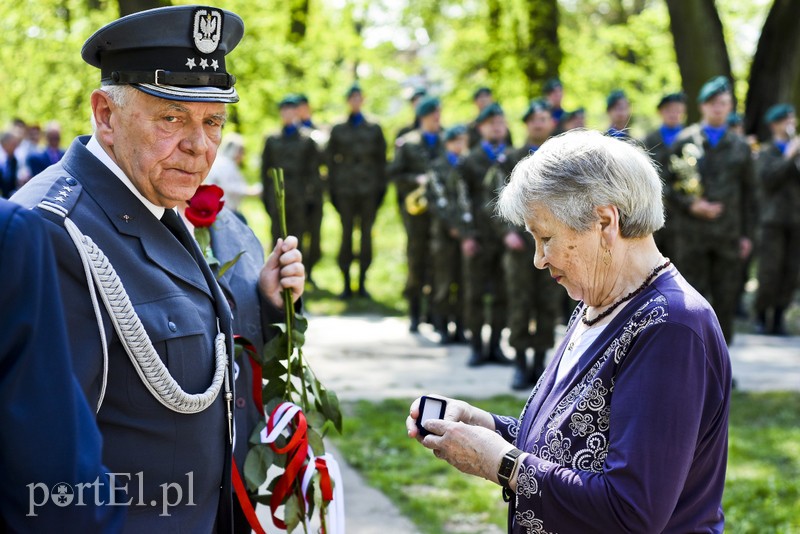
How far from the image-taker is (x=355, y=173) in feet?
43.5

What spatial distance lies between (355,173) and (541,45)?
17.2 ft

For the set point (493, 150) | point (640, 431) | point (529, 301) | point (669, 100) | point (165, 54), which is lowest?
point (529, 301)

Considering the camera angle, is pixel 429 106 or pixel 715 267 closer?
pixel 715 267

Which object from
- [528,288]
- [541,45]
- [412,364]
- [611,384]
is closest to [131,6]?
[528,288]

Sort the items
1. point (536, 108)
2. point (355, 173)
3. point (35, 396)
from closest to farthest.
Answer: point (35, 396)
point (536, 108)
point (355, 173)

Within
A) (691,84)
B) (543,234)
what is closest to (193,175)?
(543,234)

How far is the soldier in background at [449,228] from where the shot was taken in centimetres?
974

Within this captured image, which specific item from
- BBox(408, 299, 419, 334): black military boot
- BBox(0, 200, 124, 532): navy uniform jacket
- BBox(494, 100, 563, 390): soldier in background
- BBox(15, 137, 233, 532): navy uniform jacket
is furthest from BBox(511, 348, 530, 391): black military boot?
BBox(0, 200, 124, 532): navy uniform jacket

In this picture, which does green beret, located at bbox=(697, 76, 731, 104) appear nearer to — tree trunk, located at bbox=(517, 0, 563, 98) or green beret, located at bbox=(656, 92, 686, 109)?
green beret, located at bbox=(656, 92, 686, 109)

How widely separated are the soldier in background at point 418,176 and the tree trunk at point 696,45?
3.95 meters

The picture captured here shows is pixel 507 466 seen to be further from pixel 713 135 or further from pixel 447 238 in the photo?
pixel 447 238

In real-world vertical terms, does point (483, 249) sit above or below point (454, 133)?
below

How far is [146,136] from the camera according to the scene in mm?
2396

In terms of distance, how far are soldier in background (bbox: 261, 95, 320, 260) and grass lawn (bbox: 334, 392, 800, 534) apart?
611 cm
